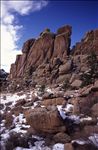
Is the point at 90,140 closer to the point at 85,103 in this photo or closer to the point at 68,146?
the point at 68,146

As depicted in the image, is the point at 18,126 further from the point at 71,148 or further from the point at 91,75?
the point at 91,75

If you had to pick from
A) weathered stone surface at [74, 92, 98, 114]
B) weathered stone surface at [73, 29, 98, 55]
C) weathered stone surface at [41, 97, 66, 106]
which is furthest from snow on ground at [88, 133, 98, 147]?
weathered stone surface at [73, 29, 98, 55]

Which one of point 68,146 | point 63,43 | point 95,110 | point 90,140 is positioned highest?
point 63,43

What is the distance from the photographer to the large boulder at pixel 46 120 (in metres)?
13.2

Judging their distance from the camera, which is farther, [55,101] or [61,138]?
[55,101]

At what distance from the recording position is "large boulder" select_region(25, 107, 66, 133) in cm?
1324

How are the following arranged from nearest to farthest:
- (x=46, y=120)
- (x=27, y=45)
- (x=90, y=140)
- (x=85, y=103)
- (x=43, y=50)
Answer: (x=90, y=140) → (x=46, y=120) → (x=85, y=103) → (x=43, y=50) → (x=27, y=45)

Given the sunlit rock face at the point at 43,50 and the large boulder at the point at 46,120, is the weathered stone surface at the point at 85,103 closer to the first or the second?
the large boulder at the point at 46,120

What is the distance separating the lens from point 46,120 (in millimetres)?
13438

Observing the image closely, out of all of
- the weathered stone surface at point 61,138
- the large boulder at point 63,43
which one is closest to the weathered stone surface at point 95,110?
the weathered stone surface at point 61,138

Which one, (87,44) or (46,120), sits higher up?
(87,44)

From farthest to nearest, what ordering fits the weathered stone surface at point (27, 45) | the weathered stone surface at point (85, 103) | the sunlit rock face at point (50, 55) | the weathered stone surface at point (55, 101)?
the weathered stone surface at point (27, 45) < the sunlit rock face at point (50, 55) < the weathered stone surface at point (55, 101) < the weathered stone surface at point (85, 103)

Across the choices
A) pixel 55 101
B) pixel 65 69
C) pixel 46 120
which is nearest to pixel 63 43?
pixel 65 69

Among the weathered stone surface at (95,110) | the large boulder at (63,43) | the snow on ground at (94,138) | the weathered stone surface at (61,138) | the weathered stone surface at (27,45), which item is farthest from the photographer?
the weathered stone surface at (27,45)
